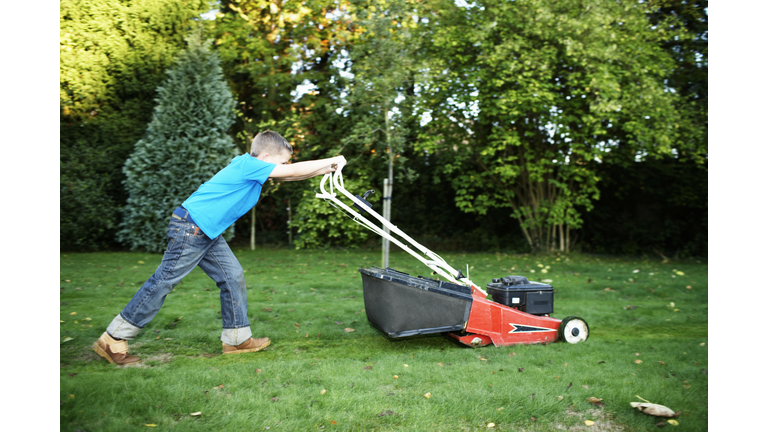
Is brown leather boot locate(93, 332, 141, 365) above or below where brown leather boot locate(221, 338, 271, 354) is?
above

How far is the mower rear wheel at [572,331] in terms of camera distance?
4172 millimetres

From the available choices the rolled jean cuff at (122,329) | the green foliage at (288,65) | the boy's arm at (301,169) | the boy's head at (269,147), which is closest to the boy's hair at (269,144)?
the boy's head at (269,147)

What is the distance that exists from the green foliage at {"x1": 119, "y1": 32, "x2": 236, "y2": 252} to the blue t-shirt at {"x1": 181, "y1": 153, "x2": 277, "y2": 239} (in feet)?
25.1

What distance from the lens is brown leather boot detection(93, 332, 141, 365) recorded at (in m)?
3.35

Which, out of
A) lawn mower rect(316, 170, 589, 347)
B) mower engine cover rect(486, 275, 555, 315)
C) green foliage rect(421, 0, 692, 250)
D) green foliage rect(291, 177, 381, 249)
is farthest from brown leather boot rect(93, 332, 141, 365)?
green foliage rect(291, 177, 381, 249)

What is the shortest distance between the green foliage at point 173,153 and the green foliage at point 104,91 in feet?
2.36

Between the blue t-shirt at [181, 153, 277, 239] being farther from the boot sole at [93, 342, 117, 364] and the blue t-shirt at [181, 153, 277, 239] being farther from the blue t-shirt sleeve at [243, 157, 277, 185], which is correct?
the boot sole at [93, 342, 117, 364]

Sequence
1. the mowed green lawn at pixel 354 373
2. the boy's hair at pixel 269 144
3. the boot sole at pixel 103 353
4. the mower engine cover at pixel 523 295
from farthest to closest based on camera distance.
Result: the mower engine cover at pixel 523 295, the boy's hair at pixel 269 144, the boot sole at pixel 103 353, the mowed green lawn at pixel 354 373

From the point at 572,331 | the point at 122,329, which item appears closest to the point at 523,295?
the point at 572,331

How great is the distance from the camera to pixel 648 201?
13992mm

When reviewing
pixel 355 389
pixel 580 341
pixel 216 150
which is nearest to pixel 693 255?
pixel 580 341

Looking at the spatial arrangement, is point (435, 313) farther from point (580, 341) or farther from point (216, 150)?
point (216, 150)

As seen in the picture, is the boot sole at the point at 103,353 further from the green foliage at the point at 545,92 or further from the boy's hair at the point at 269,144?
the green foliage at the point at 545,92

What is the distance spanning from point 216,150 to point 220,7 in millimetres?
4369
